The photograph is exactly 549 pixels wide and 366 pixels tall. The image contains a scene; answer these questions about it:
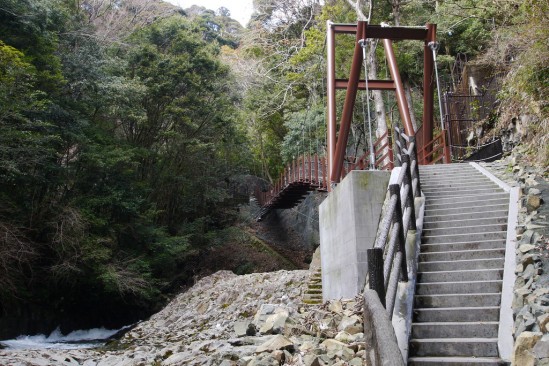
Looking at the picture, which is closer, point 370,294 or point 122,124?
point 370,294

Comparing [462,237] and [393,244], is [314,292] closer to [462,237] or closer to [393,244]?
[462,237]

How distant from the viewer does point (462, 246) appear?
194 inches

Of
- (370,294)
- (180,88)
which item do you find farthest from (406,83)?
(370,294)

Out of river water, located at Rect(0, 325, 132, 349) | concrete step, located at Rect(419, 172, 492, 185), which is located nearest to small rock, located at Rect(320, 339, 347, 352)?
concrete step, located at Rect(419, 172, 492, 185)

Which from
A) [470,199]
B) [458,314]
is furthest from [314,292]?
[458,314]

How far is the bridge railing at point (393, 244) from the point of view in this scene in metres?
2.75

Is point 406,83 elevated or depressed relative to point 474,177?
elevated

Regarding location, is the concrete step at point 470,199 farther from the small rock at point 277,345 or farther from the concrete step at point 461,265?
the small rock at point 277,345

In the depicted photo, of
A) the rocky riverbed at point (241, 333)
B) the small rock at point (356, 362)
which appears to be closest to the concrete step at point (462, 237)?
the rocky riverbed at point (241, 333)

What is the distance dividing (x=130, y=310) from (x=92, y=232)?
394 centimetres

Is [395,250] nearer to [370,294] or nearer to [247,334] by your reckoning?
[370,294]

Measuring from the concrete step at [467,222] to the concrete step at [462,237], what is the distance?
1.04 ft

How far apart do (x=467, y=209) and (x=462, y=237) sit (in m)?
0.96

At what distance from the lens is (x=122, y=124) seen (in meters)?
17.7
